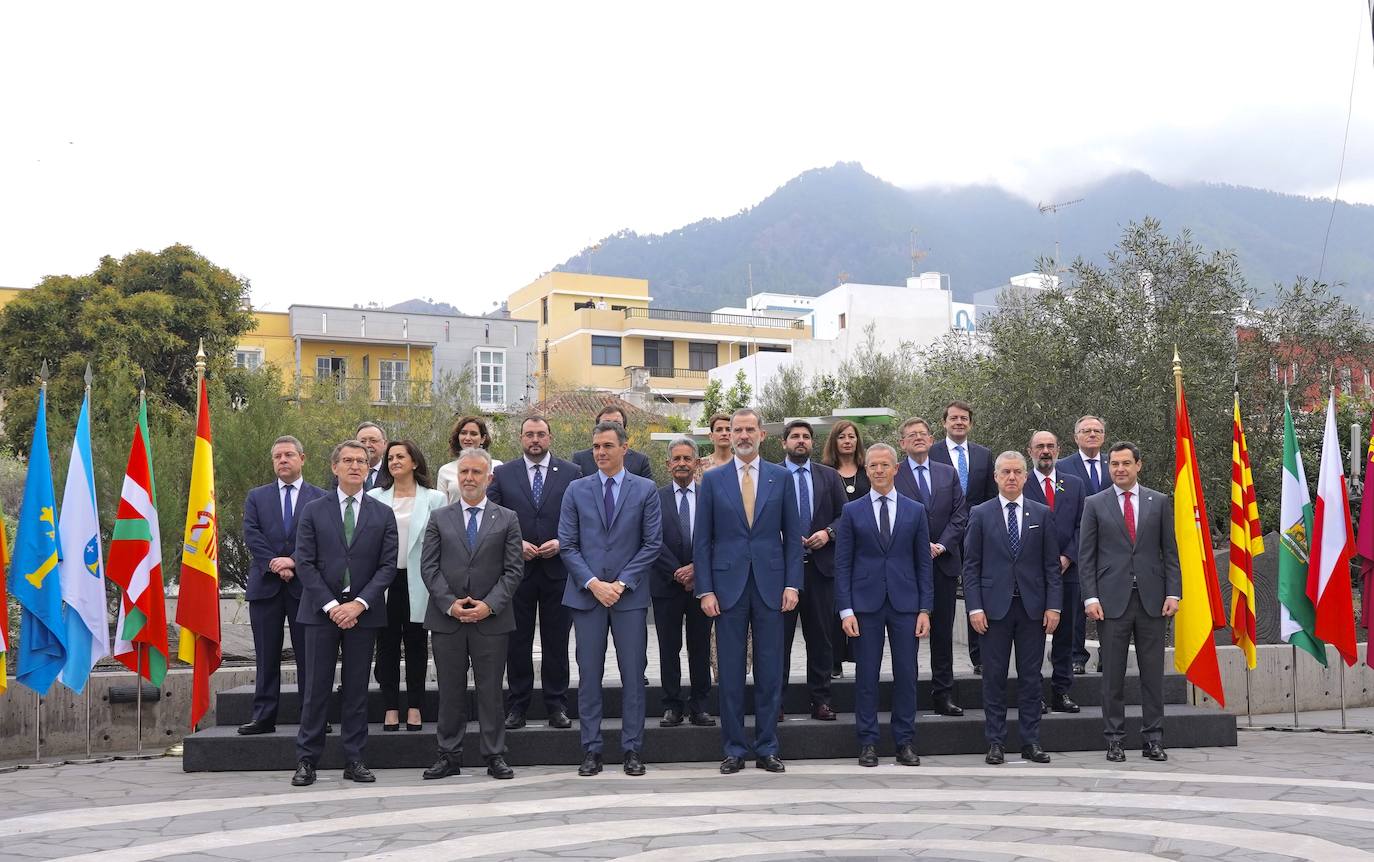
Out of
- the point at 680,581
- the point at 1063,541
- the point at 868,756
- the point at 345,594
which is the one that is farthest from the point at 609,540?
the point at 1063,541

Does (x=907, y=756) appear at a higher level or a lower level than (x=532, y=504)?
lower

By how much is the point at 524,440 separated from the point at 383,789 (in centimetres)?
244

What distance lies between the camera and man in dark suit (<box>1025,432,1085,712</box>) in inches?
355

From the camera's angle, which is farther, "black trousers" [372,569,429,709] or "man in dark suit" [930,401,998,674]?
"man in dark suit" [930,401,998,674]

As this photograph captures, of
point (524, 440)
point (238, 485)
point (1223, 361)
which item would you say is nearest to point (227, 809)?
point (524, 440)

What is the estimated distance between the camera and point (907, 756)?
804cm

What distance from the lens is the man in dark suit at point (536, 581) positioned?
8430 millimetres

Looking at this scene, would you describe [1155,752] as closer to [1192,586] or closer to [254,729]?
[1192,586]

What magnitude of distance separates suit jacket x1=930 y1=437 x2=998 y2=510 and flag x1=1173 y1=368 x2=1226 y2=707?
1.32 m

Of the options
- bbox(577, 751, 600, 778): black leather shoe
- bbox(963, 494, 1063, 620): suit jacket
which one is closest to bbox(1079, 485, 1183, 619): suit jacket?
bbox(963, 494, 1063, 620): suit jacket

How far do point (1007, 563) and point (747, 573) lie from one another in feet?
5.74

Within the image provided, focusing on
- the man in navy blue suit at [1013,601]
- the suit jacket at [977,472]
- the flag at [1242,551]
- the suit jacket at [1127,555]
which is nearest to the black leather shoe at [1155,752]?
the man in navy blue suit at [1013,601]

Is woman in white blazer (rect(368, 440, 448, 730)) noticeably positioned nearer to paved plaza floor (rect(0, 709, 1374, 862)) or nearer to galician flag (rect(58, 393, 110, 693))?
paved plaza floor (rect(0, 709, 1374, 862))

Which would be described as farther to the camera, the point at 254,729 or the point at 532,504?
the point at 532,504
